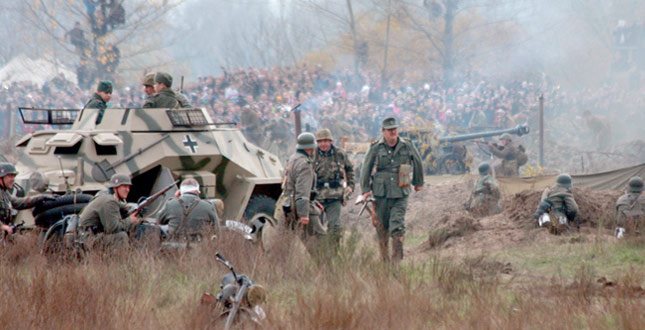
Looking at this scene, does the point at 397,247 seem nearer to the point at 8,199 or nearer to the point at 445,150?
the point at 8,199

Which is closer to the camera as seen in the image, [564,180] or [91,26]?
[564,180]

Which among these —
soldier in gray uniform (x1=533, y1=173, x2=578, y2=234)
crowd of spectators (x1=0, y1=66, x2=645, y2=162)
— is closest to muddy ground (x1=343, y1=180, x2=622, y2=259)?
soldier in gray uniform (x1=533, y1=173, x2=578, y2=234)

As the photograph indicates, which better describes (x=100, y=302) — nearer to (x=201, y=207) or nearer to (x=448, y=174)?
(x=201, y=207)

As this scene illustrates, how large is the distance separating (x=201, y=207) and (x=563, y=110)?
2737cm

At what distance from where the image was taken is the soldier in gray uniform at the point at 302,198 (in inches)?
403

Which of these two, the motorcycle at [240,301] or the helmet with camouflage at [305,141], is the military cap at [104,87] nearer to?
the helmet with camouflage at [305,141]

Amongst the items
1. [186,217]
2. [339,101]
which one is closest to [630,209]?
[186,217]

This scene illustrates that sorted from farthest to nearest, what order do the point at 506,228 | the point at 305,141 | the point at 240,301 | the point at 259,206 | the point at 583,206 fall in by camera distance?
the point at 583,206, the point at 506,228, the point at 259,206, the point at 305,141, the point at 240,301

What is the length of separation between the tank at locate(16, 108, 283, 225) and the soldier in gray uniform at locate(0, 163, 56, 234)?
390 mm

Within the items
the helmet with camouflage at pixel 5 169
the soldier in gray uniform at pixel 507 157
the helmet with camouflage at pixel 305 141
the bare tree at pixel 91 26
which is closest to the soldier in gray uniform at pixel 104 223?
the helmet with camouflage at pixel 5 169

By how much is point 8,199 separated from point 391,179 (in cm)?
425

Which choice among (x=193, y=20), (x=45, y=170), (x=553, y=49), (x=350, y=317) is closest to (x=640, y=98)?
(x=553, y=49)

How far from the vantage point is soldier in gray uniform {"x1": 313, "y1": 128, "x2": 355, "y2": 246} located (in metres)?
10.8

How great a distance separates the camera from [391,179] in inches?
421
